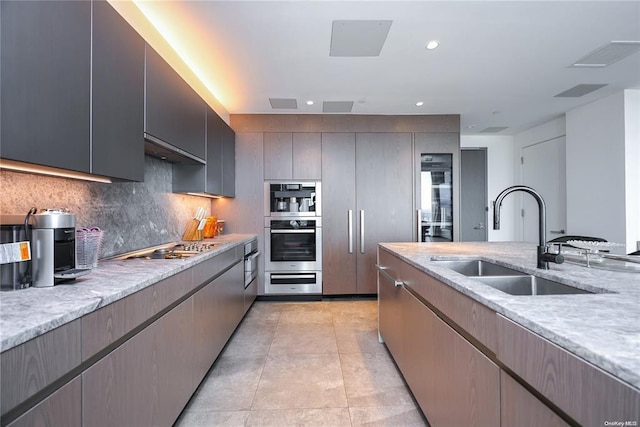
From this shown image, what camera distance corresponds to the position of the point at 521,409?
0.82m

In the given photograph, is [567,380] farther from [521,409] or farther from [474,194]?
[474,194]

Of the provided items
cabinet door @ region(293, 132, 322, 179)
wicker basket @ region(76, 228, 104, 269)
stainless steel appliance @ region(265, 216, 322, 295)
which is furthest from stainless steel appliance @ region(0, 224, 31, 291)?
cabinet door @ region(293, 132, 322, 179)

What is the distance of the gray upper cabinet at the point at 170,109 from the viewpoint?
72.6 inches

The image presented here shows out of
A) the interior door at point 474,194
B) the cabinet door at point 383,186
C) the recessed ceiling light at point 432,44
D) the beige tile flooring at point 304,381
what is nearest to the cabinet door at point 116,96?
the beige tile flooring at point 304,381

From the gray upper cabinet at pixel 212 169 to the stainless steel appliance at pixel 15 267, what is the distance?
1937 millimetres

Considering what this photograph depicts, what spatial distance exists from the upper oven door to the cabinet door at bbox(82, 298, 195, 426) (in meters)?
Answer: 2.32

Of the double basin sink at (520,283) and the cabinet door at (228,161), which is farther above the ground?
the cabinet door at (228,161)

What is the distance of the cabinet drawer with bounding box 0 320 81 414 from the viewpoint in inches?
26.5

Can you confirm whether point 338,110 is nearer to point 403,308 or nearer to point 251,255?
point 251,255

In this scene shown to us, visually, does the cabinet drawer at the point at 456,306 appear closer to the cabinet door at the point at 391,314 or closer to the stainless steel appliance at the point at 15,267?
the cabinet door at the point at 391,314

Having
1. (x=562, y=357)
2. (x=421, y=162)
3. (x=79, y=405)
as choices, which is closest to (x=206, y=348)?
(x=79, y=405)

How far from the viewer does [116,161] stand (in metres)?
1.53

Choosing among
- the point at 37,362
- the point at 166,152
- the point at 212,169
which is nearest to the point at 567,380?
the point at 37,362

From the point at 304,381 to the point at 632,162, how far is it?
4378 mm
